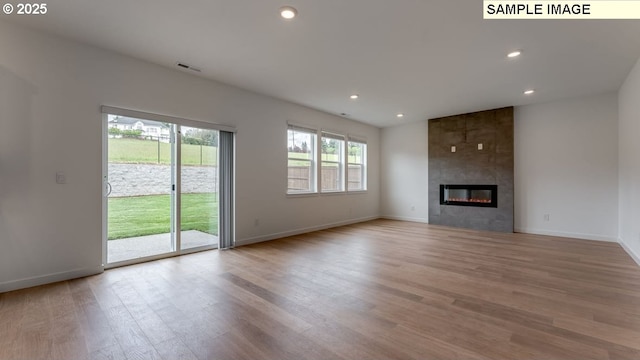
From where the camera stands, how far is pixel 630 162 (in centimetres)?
410

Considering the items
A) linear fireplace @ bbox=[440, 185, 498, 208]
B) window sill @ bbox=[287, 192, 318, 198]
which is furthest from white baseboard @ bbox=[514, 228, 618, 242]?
window sill @ bbox=[287, 192, 318, 198]

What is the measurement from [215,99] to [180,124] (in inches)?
27.6

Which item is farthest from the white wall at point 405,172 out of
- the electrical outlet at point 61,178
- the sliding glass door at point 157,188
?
the electrical outlet at point 61,178

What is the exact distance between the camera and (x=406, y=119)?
283 inches

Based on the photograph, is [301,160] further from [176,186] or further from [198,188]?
[176,186]

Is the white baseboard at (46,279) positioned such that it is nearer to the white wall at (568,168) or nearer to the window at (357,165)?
the window at (357,165)

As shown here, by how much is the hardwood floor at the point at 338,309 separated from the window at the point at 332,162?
9.09ft

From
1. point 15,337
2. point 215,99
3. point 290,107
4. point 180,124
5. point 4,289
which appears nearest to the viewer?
point 15,337

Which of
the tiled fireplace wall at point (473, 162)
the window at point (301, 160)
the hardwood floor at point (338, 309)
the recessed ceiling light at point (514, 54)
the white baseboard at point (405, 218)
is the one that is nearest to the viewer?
the hardwood floor at point (338, 309)

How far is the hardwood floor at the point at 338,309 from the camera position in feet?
6.16

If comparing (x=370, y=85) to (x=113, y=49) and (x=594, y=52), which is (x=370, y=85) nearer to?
(x=594, y=52)

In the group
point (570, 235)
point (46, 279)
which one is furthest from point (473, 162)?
point (46, 279)

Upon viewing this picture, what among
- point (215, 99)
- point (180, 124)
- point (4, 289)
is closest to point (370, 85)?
point (215, 99)

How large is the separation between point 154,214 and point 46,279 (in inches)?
49.9
